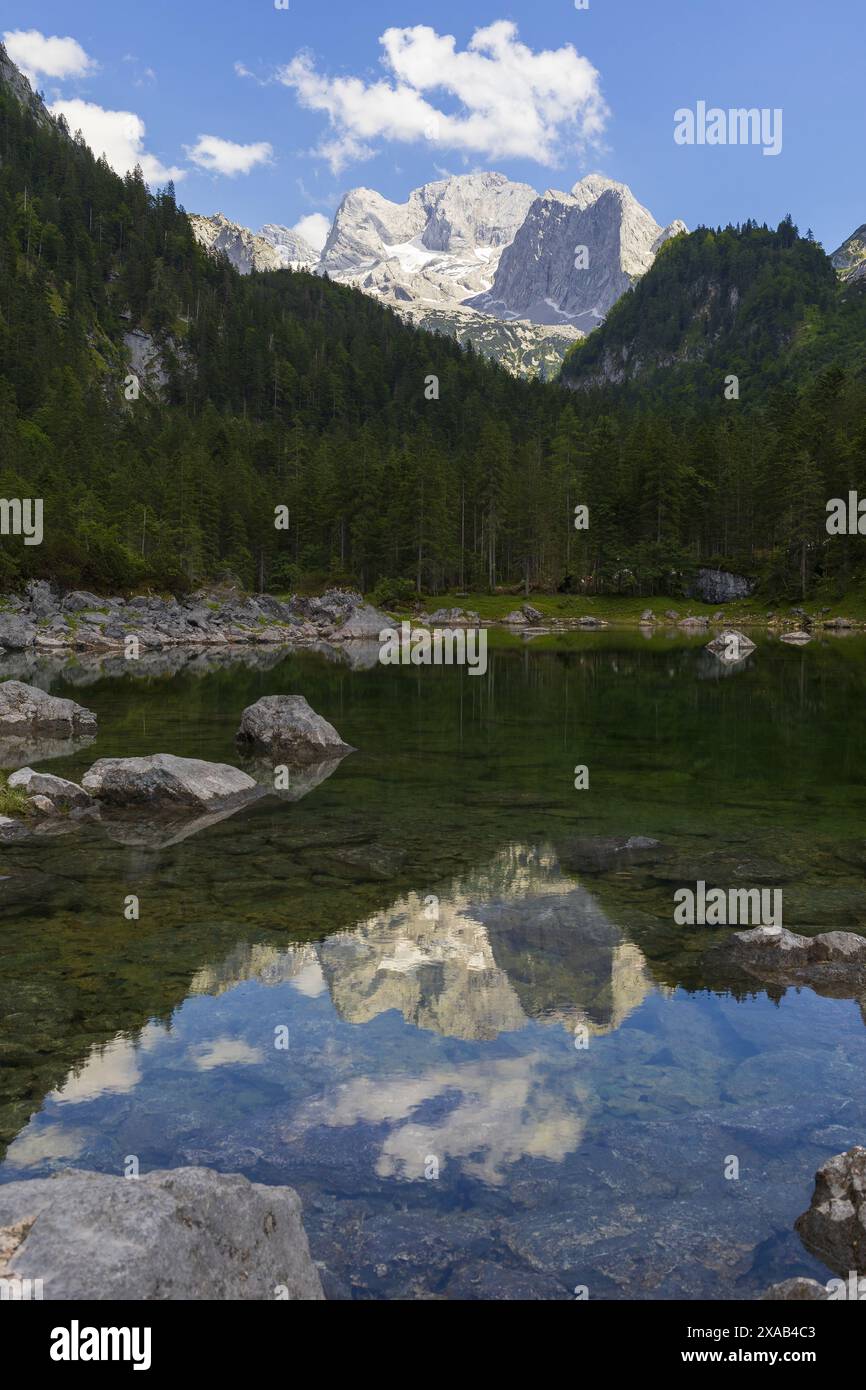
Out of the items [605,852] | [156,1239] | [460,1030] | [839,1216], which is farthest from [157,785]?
[839,1216]

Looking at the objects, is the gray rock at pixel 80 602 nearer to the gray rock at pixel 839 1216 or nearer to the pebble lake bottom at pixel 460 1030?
the pebble lake bottom at pixel 460 1030

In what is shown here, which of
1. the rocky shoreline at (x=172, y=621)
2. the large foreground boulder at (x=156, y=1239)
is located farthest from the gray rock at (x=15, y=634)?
the large foreground boulder at (x=156, y=1239)

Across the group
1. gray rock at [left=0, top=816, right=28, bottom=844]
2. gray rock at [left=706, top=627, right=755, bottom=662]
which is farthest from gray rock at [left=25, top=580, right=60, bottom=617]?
gray rock at [left=0, top=816, right=28, bottom=844]

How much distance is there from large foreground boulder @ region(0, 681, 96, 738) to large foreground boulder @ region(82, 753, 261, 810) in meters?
11.1

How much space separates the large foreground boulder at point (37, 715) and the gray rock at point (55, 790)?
10.6 meters

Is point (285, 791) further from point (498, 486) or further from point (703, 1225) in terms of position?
point (498, 486)

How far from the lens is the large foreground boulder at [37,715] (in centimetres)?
3412

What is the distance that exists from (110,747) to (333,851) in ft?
49.0

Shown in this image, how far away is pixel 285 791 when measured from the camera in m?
26.0

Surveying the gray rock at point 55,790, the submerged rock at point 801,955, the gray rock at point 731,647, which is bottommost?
the submerged rock at point 801,955

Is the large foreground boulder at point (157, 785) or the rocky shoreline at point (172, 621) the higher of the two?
the rocky shoreline at point (172, 621)

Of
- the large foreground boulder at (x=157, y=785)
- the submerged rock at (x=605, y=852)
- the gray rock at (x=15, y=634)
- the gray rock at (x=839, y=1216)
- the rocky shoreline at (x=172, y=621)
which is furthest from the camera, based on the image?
the rocky shoreline at (x=172, y=621)

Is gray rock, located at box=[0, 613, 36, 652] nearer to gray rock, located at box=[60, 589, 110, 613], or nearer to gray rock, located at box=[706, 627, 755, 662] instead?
gray rock, located at box=[60, 589, 110, 613]

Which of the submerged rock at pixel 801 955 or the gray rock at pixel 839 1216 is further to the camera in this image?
the submerged rock at pixel 801 955
